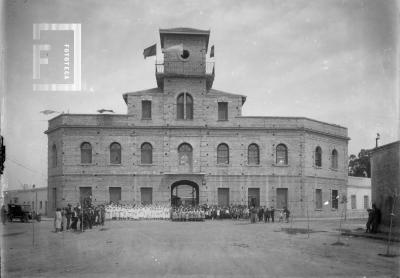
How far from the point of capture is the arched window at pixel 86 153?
36094 millimetres

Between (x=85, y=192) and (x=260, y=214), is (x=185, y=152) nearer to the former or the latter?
(x=260, y=214)

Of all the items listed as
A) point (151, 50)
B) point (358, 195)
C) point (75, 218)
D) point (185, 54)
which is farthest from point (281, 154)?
point (75, 218)

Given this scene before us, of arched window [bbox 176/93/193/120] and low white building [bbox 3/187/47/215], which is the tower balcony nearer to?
arched window [bbox 176/93/193/120]

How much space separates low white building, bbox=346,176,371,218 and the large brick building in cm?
1218

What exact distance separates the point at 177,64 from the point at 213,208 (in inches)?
498

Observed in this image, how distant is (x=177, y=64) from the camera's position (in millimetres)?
37812

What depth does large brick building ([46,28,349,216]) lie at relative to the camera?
35875mm

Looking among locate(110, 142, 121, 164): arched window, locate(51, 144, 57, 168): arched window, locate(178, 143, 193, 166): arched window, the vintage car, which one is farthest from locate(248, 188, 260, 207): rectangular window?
the vintage car

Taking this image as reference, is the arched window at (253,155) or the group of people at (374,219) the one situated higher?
the arched window at (253,155)

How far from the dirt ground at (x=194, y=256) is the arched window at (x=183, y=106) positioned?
56.3 ft

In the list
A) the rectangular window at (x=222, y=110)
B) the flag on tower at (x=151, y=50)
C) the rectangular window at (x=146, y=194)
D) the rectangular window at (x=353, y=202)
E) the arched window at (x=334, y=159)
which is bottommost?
the rectangular window at (x=353, y=202)

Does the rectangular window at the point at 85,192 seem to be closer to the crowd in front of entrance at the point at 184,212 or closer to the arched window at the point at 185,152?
the crowd in front of entrance at the point at 184,212

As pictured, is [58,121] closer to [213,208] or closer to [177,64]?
[177,64]

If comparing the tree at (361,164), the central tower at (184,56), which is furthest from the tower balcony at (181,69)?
the tree at (361,164)
